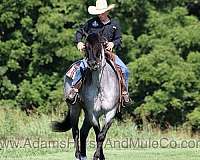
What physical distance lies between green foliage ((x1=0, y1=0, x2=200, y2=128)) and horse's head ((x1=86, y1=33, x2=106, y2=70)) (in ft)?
49.4

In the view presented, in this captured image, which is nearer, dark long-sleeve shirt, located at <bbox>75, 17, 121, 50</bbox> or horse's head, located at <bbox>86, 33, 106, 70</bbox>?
horse's head, located at <bbox>86, 33, 106, 70</bbox>

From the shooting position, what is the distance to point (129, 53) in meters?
28.1

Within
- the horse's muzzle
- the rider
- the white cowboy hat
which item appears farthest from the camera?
the white cowboy hat

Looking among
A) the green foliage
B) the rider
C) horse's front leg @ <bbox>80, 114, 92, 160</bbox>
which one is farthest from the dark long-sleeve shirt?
the green foliage

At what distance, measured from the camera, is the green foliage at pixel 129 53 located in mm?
26094

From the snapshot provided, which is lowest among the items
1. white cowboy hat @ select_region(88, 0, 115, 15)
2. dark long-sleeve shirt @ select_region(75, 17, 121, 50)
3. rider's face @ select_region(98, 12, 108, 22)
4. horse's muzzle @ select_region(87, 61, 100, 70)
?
horse's muzzle @ select_region(87, 61, 100, 70)

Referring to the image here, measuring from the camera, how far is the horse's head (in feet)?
34.3

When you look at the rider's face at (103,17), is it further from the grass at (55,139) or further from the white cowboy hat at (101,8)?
the grass at (55,139)

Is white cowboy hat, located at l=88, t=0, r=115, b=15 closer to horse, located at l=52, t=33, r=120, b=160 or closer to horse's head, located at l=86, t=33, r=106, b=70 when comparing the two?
horse, located at l=52, t=33, r=120, b=160

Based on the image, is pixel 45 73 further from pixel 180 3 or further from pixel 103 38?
pixel 103 38

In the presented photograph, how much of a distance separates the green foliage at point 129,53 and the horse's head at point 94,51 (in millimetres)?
15072

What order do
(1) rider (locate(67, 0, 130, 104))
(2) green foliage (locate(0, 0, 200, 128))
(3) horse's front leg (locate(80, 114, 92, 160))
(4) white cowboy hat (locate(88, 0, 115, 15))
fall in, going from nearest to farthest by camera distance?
(1) rider (locate(67, 0, 130, 104)) → (4) white cowboy hat (locate(88, 0, 115, 15)) → (3) horse's front leg (locate(80, 114, 92, 160)) → (2) green foliage (locate(0, 0, 200, 128))

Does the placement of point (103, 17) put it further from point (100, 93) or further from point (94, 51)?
point (100, 93)

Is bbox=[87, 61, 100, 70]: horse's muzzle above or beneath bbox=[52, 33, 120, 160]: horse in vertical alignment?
above
